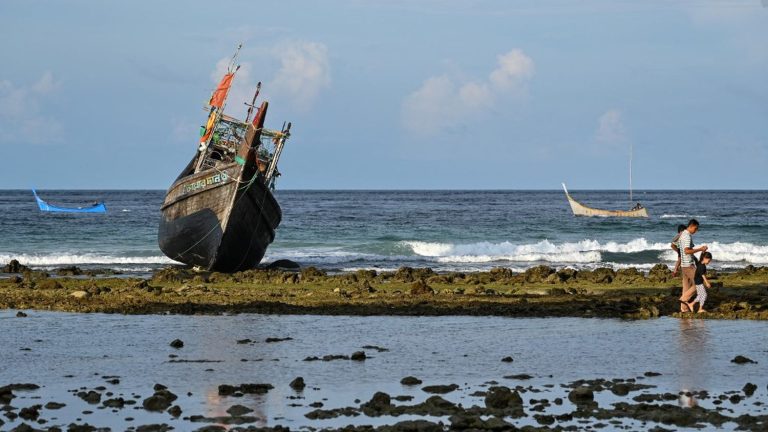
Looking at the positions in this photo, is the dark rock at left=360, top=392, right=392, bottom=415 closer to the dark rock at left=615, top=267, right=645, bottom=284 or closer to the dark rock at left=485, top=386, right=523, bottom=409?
the dark rock at left=485, top=386, right=523, bottom=409

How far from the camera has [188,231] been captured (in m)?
34.8

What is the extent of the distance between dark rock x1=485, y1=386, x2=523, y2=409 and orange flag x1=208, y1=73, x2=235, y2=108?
23251mm

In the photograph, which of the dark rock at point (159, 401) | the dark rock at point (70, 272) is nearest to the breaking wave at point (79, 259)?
the dark rock at point (70, 272)

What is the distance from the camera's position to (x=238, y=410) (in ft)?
38.9

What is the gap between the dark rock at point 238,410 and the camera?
1175 centimetres

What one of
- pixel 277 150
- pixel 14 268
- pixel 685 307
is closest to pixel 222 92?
pixel 277 150

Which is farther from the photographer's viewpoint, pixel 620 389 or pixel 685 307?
pixel 685 307

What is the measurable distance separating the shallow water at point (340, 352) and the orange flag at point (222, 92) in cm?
1389

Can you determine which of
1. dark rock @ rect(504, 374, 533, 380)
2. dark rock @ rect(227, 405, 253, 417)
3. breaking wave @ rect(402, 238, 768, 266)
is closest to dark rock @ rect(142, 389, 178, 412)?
dark rock @ rect(227, 405, 253, 417)

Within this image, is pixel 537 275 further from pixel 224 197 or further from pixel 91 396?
pixel 91 396

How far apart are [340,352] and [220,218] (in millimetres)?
17848

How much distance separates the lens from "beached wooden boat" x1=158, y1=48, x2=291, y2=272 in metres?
33.3

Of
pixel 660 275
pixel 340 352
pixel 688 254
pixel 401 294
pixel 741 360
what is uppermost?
pixel 688 254

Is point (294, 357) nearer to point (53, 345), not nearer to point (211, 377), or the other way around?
point (211, 377)
